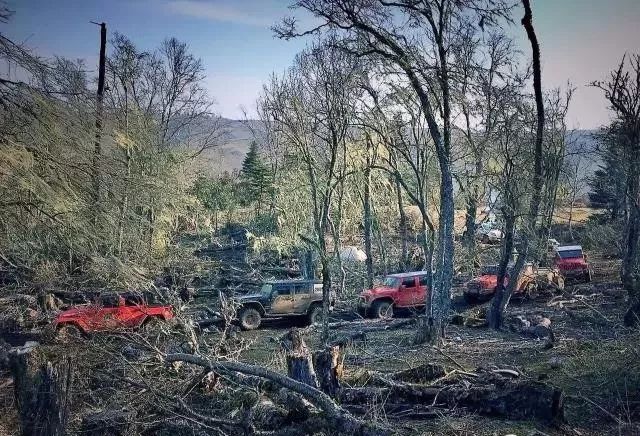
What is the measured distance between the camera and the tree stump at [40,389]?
568 centimetres

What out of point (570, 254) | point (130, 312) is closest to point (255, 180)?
point (570, 254)

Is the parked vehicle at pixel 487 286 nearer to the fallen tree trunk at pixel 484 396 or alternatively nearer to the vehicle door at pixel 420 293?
the vehicle door at pixel 420 293

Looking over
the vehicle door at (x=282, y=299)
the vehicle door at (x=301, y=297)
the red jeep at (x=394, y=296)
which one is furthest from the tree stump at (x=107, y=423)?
the red jeep at (x=394, y=296)

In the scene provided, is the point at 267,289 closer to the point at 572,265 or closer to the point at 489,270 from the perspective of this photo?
the point at 489,270

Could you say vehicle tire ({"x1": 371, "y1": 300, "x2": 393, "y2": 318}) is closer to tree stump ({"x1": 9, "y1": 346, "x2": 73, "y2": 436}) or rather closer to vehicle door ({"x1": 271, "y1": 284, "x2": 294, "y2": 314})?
vehicle door ({"x1": 271, "y1": 284, "x2": 294, "y2": 314})

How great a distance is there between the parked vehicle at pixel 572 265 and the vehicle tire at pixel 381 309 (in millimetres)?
8092

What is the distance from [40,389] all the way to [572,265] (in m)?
21.1

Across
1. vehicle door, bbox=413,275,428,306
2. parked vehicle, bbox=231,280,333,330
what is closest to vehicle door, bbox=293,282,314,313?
parked vehicle, bbox=231,280,333,330

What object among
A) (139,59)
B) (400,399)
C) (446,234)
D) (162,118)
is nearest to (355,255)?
(162,118)

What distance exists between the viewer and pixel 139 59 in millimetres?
22344

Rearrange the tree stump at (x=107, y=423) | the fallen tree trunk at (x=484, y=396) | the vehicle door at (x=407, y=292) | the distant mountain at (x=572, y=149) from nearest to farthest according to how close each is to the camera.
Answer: the fallen tree trunk at (x=484, y=396), the tree stump at (x=107, y=423), the vehicle door at (x=407, y=292), the distant mountain at (x=572, y=149)

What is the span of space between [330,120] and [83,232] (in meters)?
8.70

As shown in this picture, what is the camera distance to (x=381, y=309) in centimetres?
1808

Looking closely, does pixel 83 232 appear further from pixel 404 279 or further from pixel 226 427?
pixel 404 279
